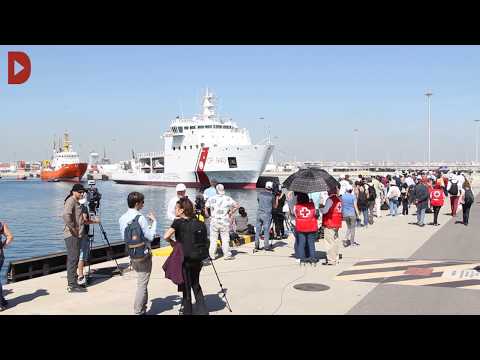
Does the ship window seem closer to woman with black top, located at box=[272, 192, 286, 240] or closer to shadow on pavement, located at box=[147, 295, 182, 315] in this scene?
woman with black top, located at box=[272, 192, 286, 240]

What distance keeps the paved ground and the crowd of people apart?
0.43 metres

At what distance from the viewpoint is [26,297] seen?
6902 millimetres

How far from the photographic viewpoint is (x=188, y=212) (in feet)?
→ 18.7

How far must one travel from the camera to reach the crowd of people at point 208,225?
18.6 ft

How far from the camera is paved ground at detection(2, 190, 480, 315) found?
6.25 meters

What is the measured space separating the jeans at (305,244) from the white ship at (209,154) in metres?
49.9

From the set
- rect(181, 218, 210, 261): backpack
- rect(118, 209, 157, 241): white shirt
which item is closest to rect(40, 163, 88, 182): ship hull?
rect(118, 209, 157, 241): white shirt

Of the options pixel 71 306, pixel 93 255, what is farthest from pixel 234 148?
pixel 71 306

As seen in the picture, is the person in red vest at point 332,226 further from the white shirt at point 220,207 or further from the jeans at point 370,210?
the jeans at point 370,210

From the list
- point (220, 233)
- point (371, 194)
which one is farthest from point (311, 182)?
point (371, 194)

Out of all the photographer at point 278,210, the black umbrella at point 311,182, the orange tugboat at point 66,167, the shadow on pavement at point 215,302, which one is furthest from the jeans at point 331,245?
the orange tugboat at point 66,167

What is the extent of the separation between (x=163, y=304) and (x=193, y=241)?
1.53 m

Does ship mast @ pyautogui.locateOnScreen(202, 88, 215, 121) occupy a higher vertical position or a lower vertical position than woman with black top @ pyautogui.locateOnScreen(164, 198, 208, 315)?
higher
